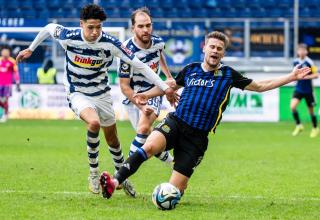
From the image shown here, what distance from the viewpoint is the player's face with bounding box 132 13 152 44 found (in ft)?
39.2

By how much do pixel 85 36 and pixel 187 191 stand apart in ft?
7.51

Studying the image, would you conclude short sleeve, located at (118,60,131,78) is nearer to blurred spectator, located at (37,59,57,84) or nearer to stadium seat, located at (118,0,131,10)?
blurred spectator, located at (37,59,57,84)

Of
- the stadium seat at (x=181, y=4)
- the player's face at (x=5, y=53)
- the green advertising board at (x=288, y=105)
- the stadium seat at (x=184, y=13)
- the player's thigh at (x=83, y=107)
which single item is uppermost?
the player's thigh at (x=83, y=107)

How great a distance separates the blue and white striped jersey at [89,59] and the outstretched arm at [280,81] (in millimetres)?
1160

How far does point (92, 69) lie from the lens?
10961 millimetres

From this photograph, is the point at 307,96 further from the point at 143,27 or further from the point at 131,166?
the point at 131,166

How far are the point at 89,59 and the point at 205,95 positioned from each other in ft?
5.01

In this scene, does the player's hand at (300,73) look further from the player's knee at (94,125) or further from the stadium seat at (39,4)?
the stadium seat at (39,4)

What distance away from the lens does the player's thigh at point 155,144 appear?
9.84 metres

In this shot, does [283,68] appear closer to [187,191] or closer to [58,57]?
[58,57]

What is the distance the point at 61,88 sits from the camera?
1127 inches

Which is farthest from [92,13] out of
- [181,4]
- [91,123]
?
[181,4]

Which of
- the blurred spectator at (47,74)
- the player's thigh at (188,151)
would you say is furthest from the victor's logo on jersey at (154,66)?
the blurred spectator at (47,74)

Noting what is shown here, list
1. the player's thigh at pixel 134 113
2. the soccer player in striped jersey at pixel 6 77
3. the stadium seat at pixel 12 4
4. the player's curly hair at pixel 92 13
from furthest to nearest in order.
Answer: the stadium seat at pixel 12 4 < the soccer player in striped jersey at pixel 6 77 < the player's thigh at pixel 134 113 < the player's curly hair at pixel 92 13
